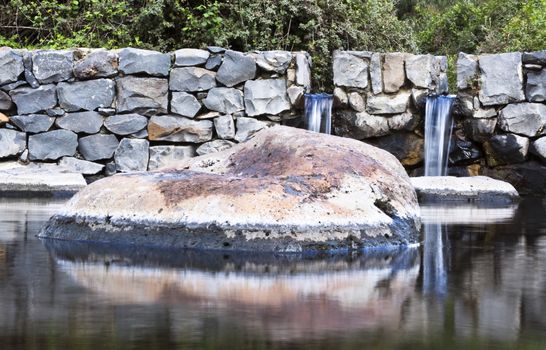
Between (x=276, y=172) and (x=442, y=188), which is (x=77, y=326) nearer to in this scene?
(x=276, y=172)

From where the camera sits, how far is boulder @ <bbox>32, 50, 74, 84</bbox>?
15.8 meters

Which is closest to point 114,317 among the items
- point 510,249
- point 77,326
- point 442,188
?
point 77,326

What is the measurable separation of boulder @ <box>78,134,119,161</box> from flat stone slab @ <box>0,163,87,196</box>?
80 centimetres

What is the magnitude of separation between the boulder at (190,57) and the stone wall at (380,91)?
202 cm

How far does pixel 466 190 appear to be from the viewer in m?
14.7

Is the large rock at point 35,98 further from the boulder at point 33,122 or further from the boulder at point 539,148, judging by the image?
the boulder at point 539,148

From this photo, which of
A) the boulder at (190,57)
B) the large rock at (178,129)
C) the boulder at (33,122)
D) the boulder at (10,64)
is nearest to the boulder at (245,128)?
the large rock at (178,129)

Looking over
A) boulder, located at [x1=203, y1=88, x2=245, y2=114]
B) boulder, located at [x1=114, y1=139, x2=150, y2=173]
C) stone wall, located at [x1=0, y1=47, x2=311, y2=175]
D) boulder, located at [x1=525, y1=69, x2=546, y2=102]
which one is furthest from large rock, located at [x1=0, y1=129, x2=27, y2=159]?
boulder, located at [x1=525, y1=69, x2=546, y2=102]

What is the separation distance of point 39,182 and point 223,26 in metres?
4.24

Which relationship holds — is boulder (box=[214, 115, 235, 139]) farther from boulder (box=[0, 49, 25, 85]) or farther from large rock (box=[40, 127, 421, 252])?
large rock (box=[40, 127, 421, 252])

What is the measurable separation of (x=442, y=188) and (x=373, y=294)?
8.55m

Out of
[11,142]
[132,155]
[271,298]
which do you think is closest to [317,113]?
[132,155]

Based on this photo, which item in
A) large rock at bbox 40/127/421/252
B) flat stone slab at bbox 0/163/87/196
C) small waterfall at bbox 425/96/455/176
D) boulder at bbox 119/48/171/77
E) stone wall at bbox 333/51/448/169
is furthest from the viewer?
small waterfall at bbox 425/96/455/176

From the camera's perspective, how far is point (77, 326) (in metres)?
5.21
